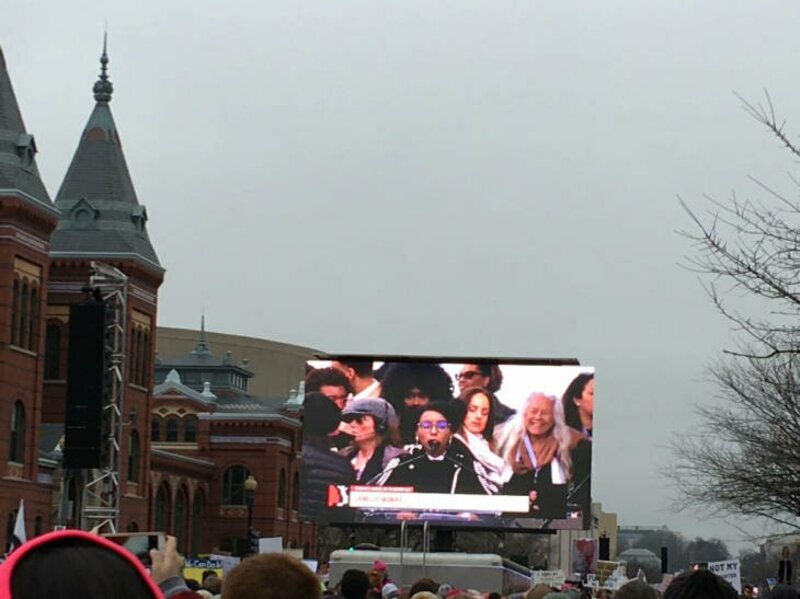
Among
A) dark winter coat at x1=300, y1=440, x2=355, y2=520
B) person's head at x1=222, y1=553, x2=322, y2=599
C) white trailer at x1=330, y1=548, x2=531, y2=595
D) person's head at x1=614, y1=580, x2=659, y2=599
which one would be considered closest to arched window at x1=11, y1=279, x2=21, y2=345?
dark winter coat at x1=300, y1=440, x2=355, y2=520

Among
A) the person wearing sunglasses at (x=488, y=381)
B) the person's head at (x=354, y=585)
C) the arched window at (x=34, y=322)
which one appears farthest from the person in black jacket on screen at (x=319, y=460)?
the person's head at (x=354, y=585)

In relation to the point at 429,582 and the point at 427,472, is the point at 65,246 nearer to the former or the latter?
the point at 427,472

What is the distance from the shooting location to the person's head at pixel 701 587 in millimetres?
4883

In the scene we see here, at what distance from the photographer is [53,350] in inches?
2539

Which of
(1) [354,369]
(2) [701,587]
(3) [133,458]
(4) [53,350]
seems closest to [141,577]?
(2) [701,587]

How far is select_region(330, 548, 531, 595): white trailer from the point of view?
29.6 meters

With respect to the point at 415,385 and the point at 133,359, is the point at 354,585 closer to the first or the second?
the point at 415,385

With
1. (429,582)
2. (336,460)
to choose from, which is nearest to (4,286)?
(336,460)

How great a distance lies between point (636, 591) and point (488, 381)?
35314 millimetres

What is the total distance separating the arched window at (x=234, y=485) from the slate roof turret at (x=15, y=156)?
32.6m

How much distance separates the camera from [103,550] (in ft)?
8.50

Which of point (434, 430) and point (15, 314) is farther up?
point (15, 314)

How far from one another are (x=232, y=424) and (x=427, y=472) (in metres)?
47.1

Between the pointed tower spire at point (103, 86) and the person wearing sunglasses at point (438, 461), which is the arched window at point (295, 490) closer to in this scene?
the pointed tower spire at point (103, 86)
